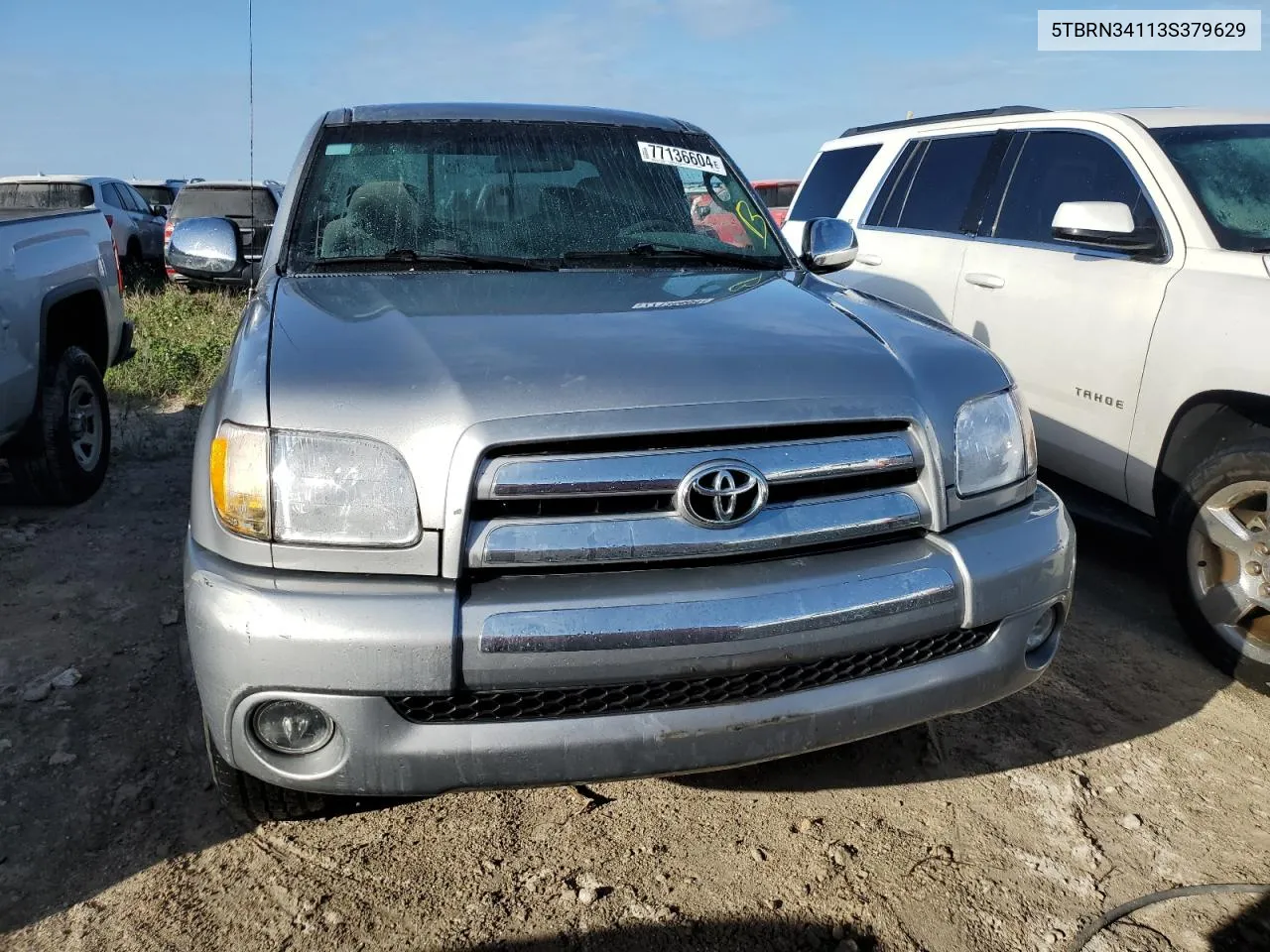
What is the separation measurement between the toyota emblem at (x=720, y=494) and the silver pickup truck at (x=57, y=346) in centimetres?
350

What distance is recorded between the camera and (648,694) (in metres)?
1.99

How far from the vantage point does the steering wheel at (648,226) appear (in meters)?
3.21

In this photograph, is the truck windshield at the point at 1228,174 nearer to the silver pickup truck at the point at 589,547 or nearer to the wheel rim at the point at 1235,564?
the wheel rim at the point at 1235,564

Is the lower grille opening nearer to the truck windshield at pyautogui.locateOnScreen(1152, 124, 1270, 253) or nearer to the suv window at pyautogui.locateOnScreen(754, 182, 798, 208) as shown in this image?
the truck windshield at pyautogui.locateOnScreen(1152, 124, 1270, 253)

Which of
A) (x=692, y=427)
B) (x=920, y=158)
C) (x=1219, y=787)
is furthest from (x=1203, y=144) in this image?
(x=692, y=427)

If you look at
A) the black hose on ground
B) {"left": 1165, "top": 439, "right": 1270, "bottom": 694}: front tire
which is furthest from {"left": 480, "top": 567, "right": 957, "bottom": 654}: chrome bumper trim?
{"left": 1165, "top": 439, "right": 1270, "bottom": 694}: front tire

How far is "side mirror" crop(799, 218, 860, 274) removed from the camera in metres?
3.60

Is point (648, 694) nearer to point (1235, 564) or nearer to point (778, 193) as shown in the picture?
point (1235, 564)

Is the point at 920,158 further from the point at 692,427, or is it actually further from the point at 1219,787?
the point at 692,427

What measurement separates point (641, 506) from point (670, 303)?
75 cm

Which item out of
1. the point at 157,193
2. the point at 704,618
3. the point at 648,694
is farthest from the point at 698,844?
the point at 157,193

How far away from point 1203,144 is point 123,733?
4.28m

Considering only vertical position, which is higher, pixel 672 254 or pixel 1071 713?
pixel 672 254

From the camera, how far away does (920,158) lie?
5.49 metres
